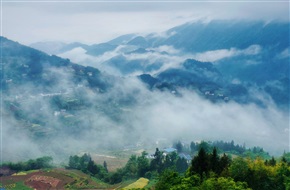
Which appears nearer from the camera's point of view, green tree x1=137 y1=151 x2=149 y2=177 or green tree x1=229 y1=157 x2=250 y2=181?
green tree x1=229 y1=157 x2=250 y2=181

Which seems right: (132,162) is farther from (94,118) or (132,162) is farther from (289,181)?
(94,118)

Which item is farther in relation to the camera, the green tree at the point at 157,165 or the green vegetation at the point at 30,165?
the green vegetation at the point at 30,165

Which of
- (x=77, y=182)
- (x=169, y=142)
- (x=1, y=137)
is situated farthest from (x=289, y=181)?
(x=1, y=137)

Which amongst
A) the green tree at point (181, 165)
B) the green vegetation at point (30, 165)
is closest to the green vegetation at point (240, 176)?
the green tree at point (181, 165)

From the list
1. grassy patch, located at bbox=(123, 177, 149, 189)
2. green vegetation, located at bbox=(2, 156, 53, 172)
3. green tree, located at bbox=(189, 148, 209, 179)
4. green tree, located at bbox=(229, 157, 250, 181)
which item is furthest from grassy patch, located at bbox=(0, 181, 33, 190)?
green tree, located at bbox=(229, 157, 250, 181)

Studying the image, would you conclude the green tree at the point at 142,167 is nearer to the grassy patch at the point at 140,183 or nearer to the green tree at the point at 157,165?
the green tree at the point at 157,165

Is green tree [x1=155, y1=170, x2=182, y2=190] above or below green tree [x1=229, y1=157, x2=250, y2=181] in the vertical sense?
below

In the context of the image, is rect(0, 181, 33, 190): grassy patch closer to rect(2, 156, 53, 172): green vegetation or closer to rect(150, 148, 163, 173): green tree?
rect(2, 156, 53, 172): green vegetation

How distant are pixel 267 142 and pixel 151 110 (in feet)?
186

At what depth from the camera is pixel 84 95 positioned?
182250mm

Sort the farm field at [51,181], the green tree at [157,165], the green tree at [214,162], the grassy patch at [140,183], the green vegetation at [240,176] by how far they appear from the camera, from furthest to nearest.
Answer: the green tree at [157,165], the farm field at [51,181], the grassy patch at [140,183], the green tree at [214,162], the green vegetation at [240,176]

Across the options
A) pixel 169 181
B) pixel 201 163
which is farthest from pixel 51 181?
pixel 169 181

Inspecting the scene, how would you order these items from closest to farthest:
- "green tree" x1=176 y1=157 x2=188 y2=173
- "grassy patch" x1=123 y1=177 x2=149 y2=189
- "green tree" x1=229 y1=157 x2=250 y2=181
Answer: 1. "green tree" x1=229 y1=157 x2=250 y2=181
2. "grassy patch" x1=123 y1=177 x2=149 y2=189
3. "green tree" x1=176 y1=157 x2=188 y2=173

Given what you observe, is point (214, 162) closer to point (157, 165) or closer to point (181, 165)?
point (181, 165)
